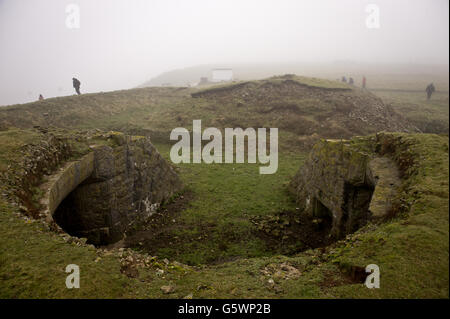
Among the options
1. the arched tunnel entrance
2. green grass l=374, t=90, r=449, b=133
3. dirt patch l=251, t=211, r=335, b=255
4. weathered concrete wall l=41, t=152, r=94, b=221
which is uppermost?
green grass l=374, t=90, r=449, b=133

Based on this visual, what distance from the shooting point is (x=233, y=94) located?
28766 mm

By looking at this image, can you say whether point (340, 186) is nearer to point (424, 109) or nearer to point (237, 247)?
point (237, 247)

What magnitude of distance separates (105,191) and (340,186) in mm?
7812

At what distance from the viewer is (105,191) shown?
368 inches

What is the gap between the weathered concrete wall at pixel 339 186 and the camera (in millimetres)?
8648

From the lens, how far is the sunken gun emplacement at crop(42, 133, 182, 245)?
8.70 meters

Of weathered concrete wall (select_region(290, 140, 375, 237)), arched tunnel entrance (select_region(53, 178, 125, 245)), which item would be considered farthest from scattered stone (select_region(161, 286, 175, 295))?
weathered concrete wall (select_region(290, 140, 375, 237))

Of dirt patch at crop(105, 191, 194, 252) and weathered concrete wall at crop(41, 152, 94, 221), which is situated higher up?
weathered concrete wall at crop(41, 152, 94, 221)

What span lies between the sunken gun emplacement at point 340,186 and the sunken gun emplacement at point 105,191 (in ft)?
21.8

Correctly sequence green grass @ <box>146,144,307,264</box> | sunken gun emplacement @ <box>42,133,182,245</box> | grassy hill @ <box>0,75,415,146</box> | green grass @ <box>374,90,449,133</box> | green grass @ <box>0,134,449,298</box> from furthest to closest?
green grass @ <box>374,90,449,133</box> < grassy hill @ <box>0,75,415,146</box> < green grass @ <box>146,144,307,264</box> < sunken gun emplacement @ <box>42,133,182,245</box> < green grass @ <box>0,134,449,298</box>

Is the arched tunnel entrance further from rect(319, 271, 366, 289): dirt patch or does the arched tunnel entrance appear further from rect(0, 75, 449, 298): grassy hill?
rect(319, 271, 366, 289): dirt patch

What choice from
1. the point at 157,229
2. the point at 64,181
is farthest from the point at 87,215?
the point at 157,229

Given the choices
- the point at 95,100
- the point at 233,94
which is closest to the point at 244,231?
the point at 233,94
